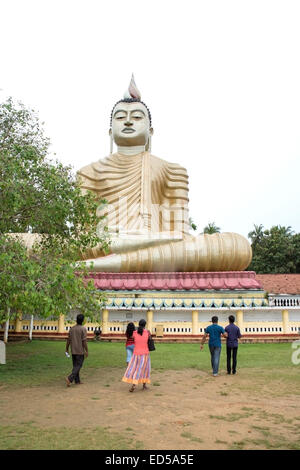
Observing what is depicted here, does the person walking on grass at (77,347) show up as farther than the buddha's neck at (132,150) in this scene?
No

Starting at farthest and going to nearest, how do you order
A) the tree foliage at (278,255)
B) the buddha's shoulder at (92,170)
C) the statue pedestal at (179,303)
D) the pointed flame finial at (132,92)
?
the tree foliage at (278,255) → the pointed flame finial at (132,92) → the buddha's shoulder at (92,170) → the statue pedestal at (179,303)

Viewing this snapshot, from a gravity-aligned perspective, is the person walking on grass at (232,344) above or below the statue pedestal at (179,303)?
below

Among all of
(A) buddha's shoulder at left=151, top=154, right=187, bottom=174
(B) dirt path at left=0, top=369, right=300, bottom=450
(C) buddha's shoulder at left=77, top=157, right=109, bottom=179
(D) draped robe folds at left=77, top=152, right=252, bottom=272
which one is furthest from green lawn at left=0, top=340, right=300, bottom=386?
(A) buddha's shoulder at left=151, top=154, right=187, bottom=174

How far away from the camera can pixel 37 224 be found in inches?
318

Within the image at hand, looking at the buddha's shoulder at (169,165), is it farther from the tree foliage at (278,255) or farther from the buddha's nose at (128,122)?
the tree foliage at (278,255)

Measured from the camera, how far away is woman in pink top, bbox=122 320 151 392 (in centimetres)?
634

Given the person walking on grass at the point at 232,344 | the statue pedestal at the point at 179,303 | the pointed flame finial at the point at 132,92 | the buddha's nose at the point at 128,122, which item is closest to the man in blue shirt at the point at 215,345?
the person walking on grass at the point at 232,344

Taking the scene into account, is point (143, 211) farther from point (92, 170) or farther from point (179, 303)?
point (179, 303)

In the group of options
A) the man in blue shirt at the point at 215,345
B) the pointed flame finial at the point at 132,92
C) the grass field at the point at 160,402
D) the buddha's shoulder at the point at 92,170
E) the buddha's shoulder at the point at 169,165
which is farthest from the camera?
the pointed flame finial at the point at 132,92

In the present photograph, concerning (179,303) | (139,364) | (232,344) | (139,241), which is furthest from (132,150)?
(139,364)

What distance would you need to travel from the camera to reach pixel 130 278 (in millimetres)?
13883

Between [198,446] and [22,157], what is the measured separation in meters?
5.87

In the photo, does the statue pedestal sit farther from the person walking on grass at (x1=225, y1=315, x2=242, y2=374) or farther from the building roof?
the person walking on grass at (x1=225, y1=315, x2=242, y2=374)

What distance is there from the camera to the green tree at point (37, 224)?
20.6 ft
